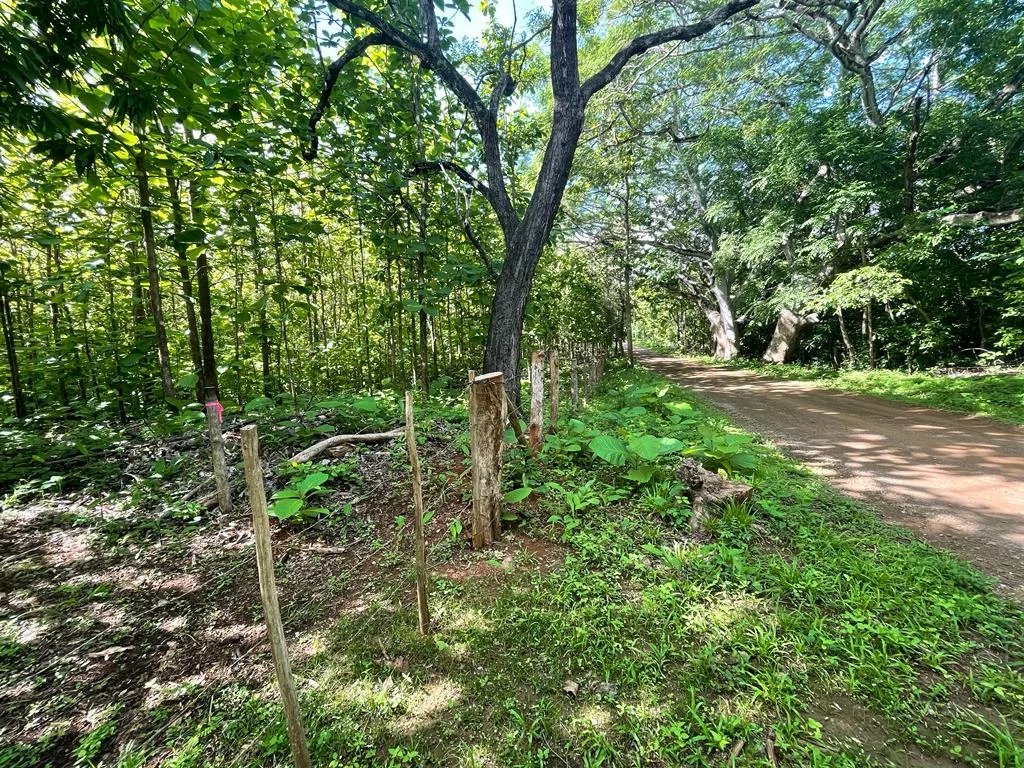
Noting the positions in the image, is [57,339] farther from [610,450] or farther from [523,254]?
[610,450]

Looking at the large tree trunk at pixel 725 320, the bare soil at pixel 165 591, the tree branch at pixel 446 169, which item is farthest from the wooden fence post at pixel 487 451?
the large tree trunk at pixel 725 320

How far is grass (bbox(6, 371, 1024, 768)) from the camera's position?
1508mm

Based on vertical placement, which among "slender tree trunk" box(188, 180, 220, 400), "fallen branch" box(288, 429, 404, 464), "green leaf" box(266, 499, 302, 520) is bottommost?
"green leaf" box(266, 499, 302, 520)

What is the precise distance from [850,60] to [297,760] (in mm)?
15312

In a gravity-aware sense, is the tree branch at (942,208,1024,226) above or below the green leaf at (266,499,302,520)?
above

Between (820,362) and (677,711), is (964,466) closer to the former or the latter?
(677,711)

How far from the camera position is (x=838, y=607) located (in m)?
2.16

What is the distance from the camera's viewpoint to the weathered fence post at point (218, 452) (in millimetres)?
2801

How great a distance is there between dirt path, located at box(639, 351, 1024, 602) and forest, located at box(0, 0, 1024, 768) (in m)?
0.05

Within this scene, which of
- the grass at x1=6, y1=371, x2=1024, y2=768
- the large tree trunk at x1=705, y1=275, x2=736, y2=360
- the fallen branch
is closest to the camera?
the grass at x1=6, y1=371, x2=1024, y2=768

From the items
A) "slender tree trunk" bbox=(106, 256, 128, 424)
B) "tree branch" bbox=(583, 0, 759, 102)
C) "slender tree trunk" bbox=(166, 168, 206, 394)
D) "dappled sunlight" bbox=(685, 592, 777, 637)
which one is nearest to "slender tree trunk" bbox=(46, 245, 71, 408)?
"slender tree trunk" bbox=(106, 256, 128, 424)

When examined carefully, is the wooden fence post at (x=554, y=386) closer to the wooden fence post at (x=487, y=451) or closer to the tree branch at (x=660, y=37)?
the wooden fence post at (x=487, y=451)

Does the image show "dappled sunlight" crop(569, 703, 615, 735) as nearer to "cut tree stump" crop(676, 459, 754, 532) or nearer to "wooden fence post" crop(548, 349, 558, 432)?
"cut tree stump" crop(676, 459, 754, 532)

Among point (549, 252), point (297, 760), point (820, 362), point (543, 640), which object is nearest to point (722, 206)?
point (820, 362)
